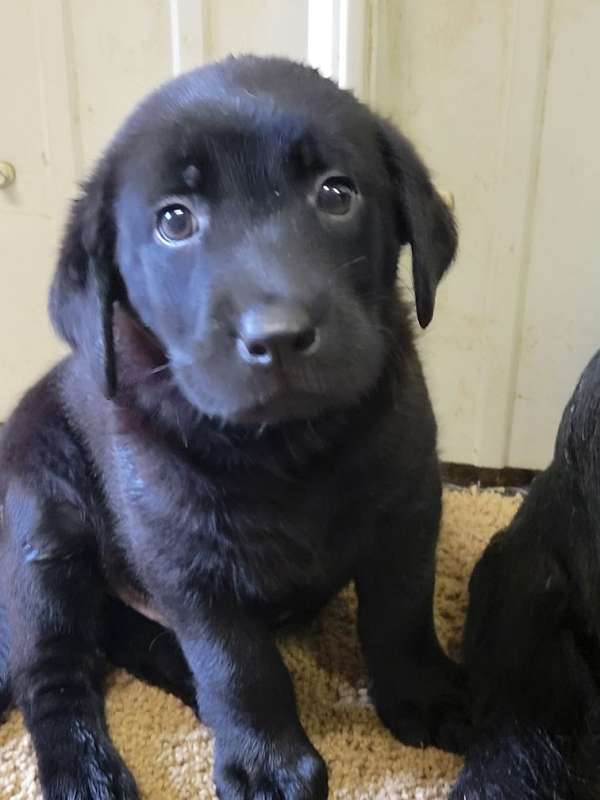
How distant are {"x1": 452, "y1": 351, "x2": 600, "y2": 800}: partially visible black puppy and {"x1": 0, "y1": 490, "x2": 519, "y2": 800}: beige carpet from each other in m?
0.14

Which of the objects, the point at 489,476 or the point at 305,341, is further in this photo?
the point at 489,476

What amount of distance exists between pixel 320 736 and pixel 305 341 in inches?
28.0

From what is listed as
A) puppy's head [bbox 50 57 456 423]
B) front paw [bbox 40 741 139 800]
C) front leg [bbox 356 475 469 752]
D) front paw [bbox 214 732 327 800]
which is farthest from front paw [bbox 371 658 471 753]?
puppy's head [bbox 50 57 456 423]

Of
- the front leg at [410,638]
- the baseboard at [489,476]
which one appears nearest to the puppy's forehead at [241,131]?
the front leg at [410,638]

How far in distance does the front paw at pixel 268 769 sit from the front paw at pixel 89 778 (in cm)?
13

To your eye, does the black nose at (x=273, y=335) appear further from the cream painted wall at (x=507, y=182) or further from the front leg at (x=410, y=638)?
the cream painted wall at (x=507, y=182)

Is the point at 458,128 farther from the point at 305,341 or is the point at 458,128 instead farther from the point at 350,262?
the point at 305,341

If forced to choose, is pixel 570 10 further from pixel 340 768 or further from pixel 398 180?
pixel 340 768

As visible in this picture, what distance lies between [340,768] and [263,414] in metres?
0.59

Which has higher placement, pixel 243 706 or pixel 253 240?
pixel 253 240

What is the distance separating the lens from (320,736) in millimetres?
1482

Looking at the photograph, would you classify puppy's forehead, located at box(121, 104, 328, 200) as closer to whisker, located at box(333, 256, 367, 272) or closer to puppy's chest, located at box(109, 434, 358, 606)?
whisker, located at box(333, 256, 367, 272)

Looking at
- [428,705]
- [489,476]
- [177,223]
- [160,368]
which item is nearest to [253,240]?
[177,223]

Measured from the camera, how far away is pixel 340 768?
1418 millimetres
